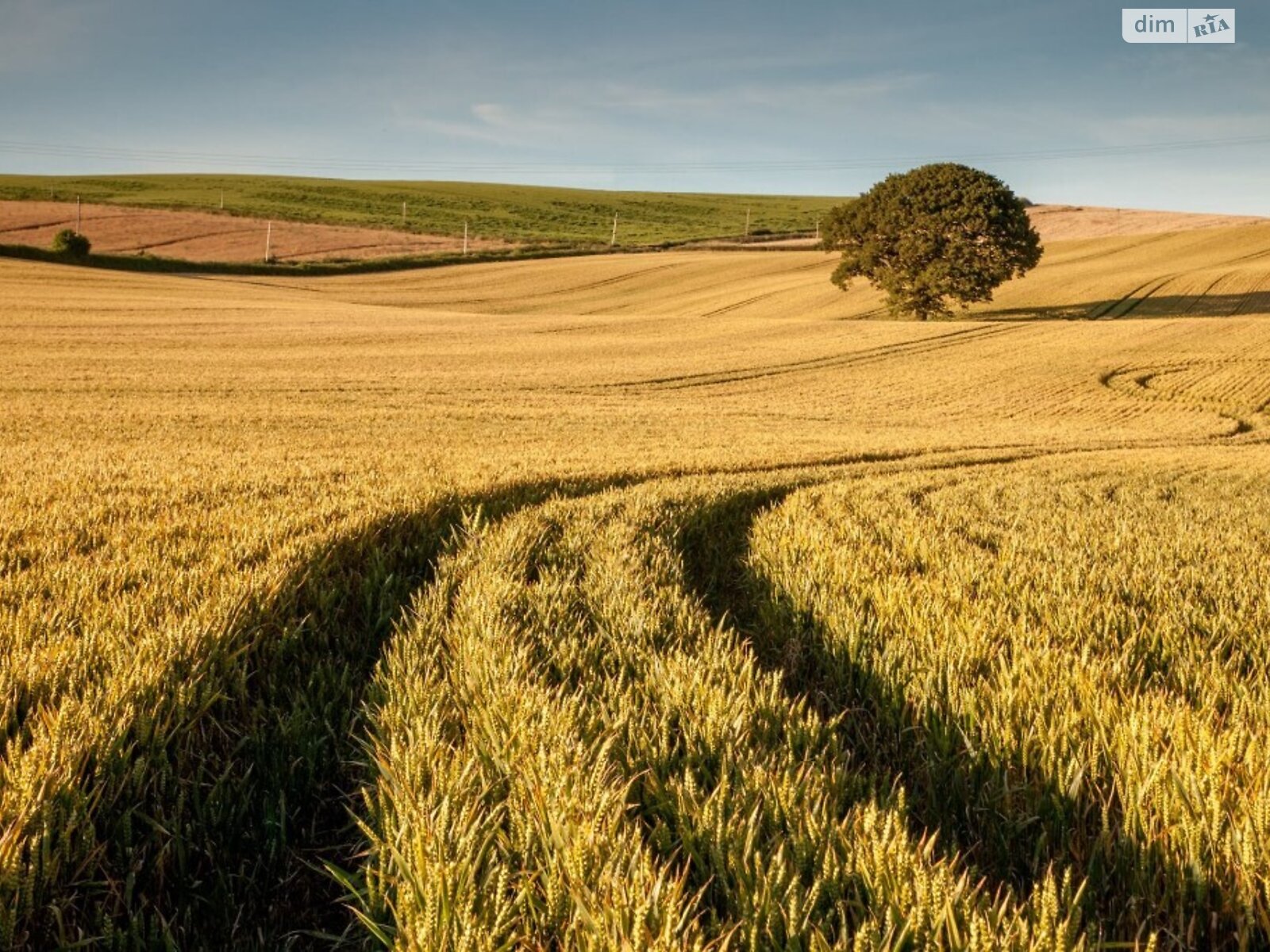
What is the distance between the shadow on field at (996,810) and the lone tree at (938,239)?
1914 inches

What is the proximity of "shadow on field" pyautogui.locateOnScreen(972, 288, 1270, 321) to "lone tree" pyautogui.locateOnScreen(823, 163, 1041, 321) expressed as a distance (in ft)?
10.8

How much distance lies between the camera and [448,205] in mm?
101688

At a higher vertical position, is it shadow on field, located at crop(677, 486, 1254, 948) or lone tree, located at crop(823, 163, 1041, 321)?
lone tree, located at crop(823, 163, 1041, 321)

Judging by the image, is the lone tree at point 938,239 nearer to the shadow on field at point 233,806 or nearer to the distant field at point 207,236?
the distant field at point 207,236

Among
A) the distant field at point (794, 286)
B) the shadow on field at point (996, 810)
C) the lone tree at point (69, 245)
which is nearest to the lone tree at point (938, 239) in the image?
the distant field at point (794, 286)

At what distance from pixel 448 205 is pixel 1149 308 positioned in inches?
3192

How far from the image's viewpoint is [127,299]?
140 ft

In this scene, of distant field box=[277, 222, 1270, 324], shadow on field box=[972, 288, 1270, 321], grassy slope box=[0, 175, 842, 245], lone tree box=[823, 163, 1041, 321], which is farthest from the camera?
grassy slope box=[0, 175, 842, 245]

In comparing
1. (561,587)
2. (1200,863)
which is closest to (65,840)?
(561,587)

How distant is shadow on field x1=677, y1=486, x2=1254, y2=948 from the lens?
1.89 m

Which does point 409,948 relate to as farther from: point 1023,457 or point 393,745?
point 1023,457

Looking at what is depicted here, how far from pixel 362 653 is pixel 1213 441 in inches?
859

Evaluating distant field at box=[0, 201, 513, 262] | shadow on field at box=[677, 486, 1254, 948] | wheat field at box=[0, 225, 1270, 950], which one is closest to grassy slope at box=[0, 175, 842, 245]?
distant field at box=[0, 201, 513, 262]

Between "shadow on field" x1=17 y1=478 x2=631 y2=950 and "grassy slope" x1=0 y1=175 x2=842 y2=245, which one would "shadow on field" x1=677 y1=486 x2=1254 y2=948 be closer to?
"shadow on field" x1=17 y1=478 x2=631 y2=950
